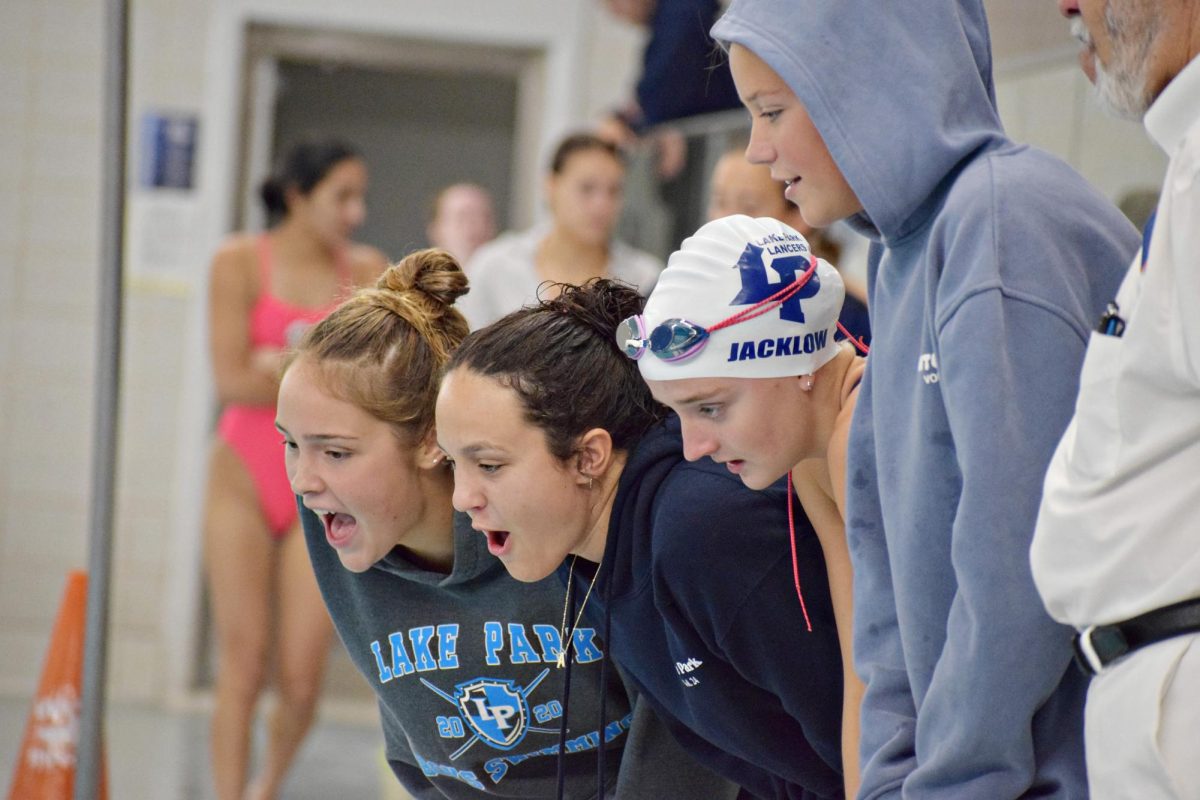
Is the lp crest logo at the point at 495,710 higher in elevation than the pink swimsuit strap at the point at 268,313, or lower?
lower

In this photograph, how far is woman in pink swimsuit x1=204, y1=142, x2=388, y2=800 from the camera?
3.84 meters

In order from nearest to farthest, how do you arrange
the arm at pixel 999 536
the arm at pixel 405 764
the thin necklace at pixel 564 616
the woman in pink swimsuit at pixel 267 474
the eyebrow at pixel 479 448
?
the arm at pixel 999 536 < the eyebrow at pixel 479 448 < the thin necklace at pixel 564 616 < the arm at pixel 405 764 < the woman in pink swimsuit at pixel 267 474

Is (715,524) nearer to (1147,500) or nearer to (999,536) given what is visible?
(999,536)

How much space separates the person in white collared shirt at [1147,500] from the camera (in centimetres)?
109

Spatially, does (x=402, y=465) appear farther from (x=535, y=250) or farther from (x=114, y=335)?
(x=535, y=250)

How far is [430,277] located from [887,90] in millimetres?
874

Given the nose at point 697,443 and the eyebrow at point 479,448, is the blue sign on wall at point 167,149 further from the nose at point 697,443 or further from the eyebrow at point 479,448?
the nose at point 697,443

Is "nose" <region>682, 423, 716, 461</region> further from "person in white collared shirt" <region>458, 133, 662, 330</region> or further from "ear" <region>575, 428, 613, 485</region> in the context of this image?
"person in white collared shirt" <region>458, 133, 662, 330</region>

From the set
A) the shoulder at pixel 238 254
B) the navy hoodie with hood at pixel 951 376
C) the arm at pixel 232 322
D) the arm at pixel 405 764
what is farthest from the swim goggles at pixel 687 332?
the shoulder at pixel 238 254

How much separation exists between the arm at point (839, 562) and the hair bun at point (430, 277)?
2.07 ft

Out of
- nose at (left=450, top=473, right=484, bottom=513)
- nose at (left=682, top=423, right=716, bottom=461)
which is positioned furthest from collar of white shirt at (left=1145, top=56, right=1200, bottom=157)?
nose at (left=450, top=473, right=484, bottom=513)

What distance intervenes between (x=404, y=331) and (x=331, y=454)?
206 millimetres

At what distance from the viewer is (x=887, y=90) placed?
1.41m

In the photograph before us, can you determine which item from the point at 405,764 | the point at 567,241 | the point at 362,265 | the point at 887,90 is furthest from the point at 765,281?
the point at 362,265
